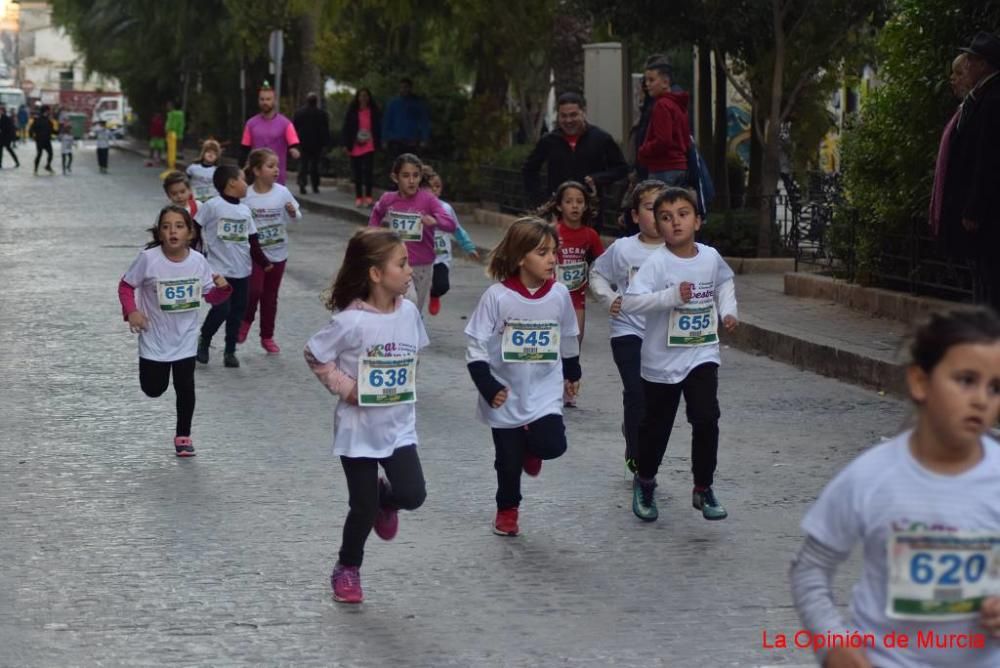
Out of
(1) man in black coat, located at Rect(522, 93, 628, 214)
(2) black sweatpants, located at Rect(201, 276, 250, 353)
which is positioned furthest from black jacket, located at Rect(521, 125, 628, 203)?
(2) black sweatpants, located at Rect(201, 276, 250, 353)

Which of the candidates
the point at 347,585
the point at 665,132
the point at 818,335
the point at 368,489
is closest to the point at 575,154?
the point at 665,132

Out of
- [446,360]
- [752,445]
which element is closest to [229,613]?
[752,445]

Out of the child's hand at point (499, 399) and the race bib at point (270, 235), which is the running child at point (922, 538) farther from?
the race bib at point (270, 235)

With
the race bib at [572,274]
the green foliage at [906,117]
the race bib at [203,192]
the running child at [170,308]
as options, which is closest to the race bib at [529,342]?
the running child at [170,308]

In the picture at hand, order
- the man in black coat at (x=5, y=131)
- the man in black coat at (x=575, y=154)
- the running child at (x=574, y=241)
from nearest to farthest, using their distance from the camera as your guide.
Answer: the running child at (x=574, y=241), the man in black coat at (x=575, y=154), the man in black coat at (x=5, y=131)

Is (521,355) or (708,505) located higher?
(521,355)

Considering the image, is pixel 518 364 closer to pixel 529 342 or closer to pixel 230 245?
pixel 529 342

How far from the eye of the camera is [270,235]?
13266 millimetres

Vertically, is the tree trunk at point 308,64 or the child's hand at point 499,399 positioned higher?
the tree trunk at point 308,64

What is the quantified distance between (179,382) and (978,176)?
173 inches

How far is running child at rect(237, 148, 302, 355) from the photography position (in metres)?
13.2

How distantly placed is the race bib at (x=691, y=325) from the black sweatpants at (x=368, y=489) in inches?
62.2

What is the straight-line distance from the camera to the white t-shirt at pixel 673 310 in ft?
25.7

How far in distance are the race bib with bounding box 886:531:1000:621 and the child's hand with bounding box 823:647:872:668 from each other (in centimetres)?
18
